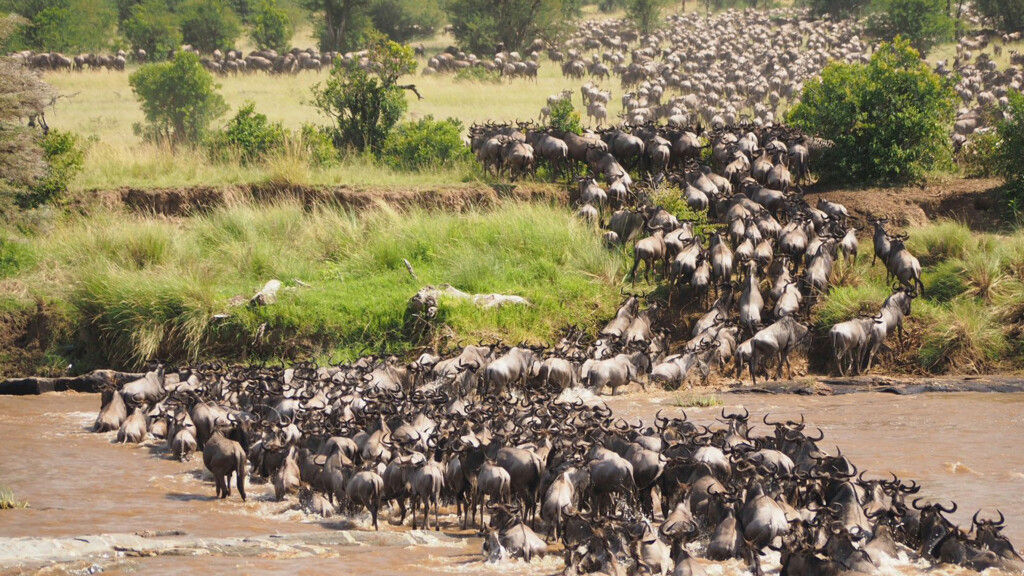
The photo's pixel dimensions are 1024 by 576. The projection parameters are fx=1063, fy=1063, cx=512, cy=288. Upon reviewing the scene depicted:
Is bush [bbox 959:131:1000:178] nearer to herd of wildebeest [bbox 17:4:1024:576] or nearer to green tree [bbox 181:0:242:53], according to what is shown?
herd of wildebeest [bbox 17:4:1024:576]

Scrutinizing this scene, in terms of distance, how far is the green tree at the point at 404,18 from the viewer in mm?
52781

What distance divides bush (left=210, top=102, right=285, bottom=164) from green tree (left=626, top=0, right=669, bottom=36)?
3931 centimetres

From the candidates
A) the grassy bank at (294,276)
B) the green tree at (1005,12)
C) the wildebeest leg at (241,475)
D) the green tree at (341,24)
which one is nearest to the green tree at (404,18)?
the green tree at (341,24)

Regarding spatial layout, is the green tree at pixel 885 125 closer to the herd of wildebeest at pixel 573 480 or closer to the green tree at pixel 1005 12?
the herd of wildebeest at pixel 573 480

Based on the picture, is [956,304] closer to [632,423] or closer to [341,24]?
[632,423]

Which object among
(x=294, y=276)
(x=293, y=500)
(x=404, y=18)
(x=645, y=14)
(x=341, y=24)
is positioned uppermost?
(x=645, y=14)

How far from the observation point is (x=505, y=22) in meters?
47.3

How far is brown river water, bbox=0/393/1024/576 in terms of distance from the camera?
7.86 metres

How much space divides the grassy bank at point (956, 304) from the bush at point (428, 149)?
30.2 feet

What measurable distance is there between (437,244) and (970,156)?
10.9 meters

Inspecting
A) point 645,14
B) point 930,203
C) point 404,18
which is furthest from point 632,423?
point 645,14

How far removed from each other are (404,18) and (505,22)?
861 cm

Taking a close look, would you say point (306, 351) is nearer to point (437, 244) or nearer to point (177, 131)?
point (437, 244)

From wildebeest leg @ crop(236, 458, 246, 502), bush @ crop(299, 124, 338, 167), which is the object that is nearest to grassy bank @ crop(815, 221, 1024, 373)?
wildebeest leg @ crop(236, 458, 246, 502)
